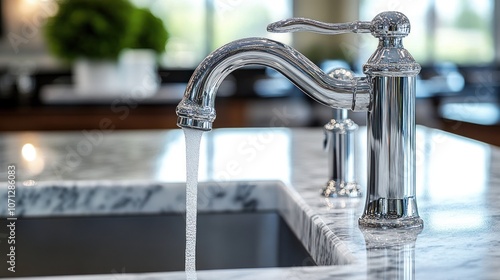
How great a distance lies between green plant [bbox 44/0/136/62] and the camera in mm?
2461

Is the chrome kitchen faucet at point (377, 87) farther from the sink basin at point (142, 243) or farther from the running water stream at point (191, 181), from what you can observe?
the sink basin at point (142, 243)

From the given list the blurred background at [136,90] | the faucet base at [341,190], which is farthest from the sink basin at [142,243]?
the blurred background at [136,90]

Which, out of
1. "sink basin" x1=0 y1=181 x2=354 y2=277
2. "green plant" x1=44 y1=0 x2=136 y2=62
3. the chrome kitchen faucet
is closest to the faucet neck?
the chrome kitchen faucet

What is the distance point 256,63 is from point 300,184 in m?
0.32

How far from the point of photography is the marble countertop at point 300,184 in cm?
55

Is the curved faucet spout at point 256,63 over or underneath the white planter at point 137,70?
underneath

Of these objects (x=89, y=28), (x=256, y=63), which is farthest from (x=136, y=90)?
(x=256, y=63)

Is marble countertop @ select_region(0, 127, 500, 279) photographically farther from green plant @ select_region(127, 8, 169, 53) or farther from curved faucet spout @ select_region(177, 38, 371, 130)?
green plant @ select_region(127, 8, 169, 53)

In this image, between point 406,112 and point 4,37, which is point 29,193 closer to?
point 406,112

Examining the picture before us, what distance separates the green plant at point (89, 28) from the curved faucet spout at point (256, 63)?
6.23 feet

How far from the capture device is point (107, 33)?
98.0 inches

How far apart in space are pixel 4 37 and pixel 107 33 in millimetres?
5158

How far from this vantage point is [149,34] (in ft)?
9.03

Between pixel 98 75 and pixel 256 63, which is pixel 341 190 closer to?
pixel 256 63
